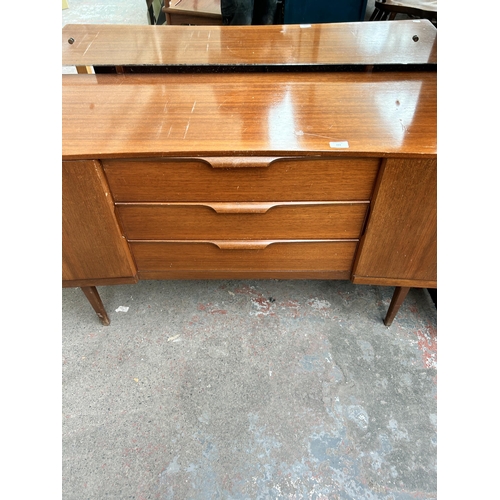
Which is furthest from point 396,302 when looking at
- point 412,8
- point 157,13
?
point 157,13

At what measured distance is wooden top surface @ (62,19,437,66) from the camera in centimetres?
104

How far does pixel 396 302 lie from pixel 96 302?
0.97 metres

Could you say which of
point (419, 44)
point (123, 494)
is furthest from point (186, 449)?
point (419, 44)

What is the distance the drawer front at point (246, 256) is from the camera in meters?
0.99

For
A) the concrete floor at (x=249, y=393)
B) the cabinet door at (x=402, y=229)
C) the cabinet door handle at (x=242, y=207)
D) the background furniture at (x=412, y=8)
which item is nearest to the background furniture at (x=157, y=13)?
the background furniture at (x=412, y=8)

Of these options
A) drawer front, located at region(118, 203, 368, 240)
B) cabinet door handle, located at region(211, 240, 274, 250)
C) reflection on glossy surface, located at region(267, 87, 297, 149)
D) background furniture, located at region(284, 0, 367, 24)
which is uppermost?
background furniture, located at region(284, 0, 367, 24)

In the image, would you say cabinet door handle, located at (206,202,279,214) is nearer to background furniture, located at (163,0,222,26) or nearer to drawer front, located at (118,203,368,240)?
drawer front, located at (118,203,368,240)

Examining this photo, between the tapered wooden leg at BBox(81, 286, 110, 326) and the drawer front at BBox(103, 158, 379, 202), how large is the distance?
39 centimetres

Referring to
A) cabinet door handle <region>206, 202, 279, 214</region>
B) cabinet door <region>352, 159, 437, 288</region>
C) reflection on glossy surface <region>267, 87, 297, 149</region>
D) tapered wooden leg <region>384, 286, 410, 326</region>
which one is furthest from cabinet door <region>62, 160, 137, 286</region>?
tapered wooden leg <region>384, 286, 410, 326</region>

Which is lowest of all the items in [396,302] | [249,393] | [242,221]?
[249,393]

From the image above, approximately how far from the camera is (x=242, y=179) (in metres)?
0.84

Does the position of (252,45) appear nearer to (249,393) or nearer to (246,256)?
(246,256)

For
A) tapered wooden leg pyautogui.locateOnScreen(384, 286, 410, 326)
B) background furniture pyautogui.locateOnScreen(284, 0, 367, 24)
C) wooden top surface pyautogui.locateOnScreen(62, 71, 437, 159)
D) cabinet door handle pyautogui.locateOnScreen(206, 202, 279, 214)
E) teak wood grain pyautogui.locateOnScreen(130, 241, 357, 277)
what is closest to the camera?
wooden top surface pyautogui.locateOnScreen(62, 71, 437, 159)

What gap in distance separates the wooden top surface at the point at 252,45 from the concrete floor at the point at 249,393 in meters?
0.75
